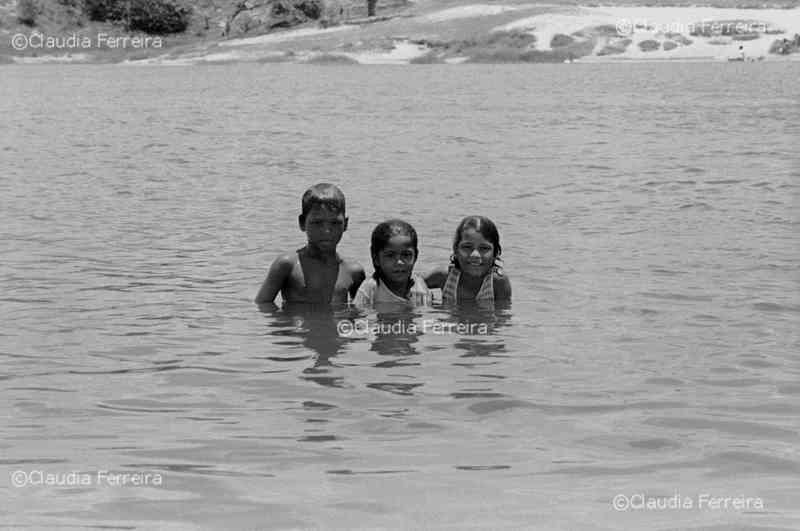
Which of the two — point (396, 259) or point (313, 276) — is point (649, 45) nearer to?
point (313, 276)

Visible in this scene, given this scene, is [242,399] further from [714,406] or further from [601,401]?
[714,406]

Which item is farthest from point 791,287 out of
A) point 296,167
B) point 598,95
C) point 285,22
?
point 285,22

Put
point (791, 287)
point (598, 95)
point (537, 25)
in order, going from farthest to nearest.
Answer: point (537, 25), point (598, 95), point (791, 287)

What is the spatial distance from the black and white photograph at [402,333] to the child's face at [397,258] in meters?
0.02

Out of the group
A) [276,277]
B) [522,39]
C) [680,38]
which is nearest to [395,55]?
[522,39]

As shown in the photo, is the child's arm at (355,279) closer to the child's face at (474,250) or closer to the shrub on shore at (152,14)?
the child's face at (474,250)

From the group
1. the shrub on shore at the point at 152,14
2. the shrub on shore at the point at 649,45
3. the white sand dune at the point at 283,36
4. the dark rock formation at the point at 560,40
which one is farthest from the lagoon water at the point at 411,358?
the shrub on shore at the point at 152,14

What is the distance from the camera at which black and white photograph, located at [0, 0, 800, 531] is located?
5.25 metres

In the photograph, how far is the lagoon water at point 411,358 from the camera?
5.20 metres

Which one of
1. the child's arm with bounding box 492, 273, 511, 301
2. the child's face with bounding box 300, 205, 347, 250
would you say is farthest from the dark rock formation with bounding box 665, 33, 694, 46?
the child's face with bounding box 300, 205, 347, 250

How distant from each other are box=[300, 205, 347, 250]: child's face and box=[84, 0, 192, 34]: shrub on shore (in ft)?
355

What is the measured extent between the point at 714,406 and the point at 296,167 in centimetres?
1601

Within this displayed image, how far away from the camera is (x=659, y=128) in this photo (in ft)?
96.3

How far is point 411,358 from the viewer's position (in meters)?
7.96
